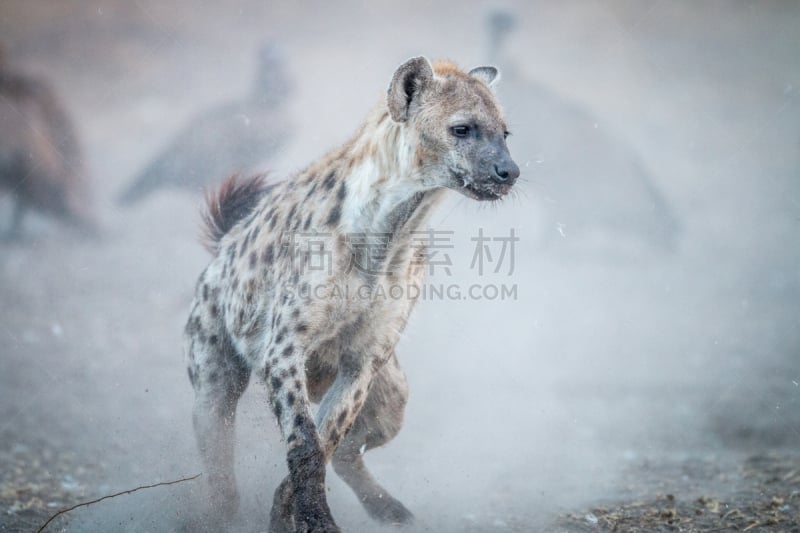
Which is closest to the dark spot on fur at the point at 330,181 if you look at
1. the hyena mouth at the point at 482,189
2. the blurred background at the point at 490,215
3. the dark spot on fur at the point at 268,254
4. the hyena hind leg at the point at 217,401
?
the dark spot on fur at the point at 268,254

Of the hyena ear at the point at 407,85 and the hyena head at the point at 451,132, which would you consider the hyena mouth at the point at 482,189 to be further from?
the hyena ear at the point at 407,85

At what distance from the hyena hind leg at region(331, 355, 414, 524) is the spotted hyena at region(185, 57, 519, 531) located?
17 millimetres

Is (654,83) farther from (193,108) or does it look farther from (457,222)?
(193,108)

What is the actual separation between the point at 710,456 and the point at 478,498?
1.34 meters

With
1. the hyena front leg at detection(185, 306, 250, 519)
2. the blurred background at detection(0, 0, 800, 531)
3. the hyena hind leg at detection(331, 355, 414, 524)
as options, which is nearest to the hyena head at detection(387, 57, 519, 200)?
the hyena hind leg at detection(331, 355, 414, 524)

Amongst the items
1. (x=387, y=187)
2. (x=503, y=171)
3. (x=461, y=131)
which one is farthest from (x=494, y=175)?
(x=387, y=187)

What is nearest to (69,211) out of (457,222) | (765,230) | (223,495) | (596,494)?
(457,222)

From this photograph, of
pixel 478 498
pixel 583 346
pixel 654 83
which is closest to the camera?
pixel 478 498

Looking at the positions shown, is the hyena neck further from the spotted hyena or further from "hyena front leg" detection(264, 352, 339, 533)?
"hyena front leg" detection(264, 352, 339, 533)

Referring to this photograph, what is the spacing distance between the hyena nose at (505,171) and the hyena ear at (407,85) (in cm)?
35

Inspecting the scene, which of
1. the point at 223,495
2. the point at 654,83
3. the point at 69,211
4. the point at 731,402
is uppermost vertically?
the point at 654,83

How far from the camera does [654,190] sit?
22.1 ft

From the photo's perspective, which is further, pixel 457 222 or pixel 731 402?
pixel 457 222

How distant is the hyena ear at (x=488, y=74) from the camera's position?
3371 mm
